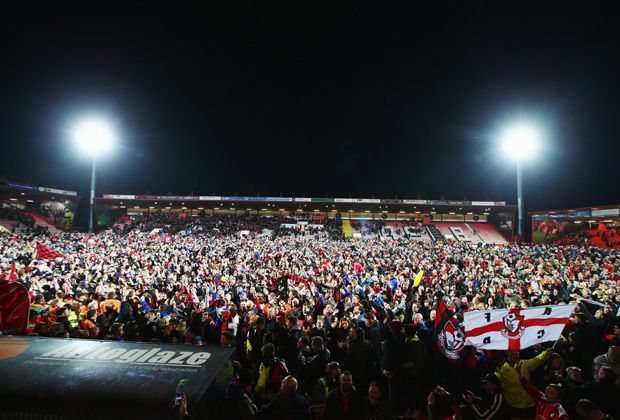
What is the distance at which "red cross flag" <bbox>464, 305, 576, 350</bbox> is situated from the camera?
4.04 meters

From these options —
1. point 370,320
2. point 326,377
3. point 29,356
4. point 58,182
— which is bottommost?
point 326,377

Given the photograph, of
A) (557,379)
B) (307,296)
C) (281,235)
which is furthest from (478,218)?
(557,379)

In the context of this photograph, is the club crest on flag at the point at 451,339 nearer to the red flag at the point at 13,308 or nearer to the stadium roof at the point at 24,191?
the red flag at the point at 13,308

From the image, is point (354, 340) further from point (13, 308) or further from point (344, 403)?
point (13, 308)

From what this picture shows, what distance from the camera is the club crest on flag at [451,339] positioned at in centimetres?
418

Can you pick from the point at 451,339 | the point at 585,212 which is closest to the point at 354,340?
the point at 451,339

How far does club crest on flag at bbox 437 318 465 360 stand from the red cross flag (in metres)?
0.12

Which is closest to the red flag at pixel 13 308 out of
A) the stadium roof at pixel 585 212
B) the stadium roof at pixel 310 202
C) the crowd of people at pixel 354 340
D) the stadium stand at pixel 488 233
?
the crowd of people at pixel 354 340

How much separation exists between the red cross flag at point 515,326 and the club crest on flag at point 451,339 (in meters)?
0.12

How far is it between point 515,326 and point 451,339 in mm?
862

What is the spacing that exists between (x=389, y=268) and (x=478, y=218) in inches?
1239

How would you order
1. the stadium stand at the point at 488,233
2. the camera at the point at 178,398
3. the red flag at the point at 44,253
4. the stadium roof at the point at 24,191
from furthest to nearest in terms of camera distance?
1. the stadium stand at the point at 488,233
2. the stadium roof at the point at 24,191
3. the red flag at the point at 44,253
4. the camera at the point at 178,398

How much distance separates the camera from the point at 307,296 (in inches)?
326

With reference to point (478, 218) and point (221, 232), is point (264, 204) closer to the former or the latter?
point (221, 232)
